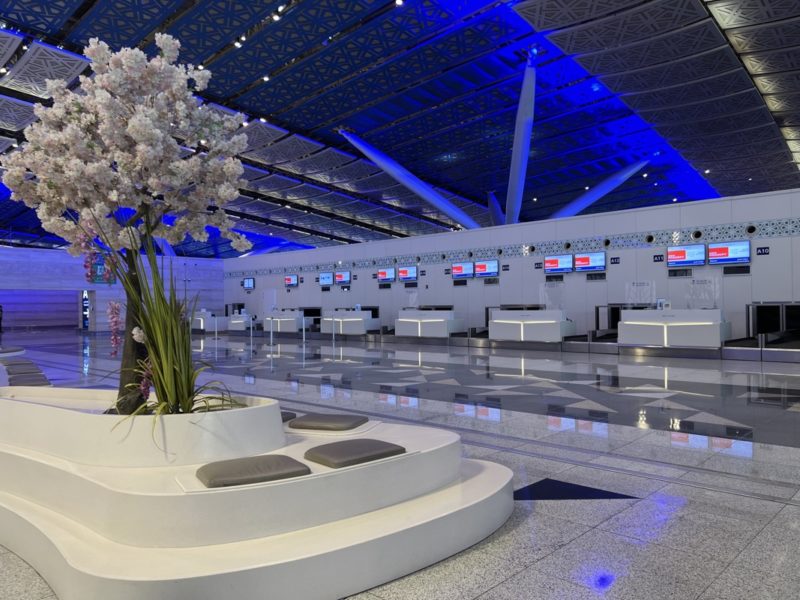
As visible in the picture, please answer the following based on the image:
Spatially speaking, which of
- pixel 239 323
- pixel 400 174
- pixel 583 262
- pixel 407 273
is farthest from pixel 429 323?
pixel 239 323

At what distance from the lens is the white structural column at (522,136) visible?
656 inches

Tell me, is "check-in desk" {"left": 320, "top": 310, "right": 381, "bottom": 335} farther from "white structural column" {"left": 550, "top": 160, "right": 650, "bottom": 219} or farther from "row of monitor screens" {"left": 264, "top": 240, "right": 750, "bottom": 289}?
"white structural column" {"left": 550, "top": 160, "right": 650, "bottom": 219}

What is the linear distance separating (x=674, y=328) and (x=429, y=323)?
7240 millimetres

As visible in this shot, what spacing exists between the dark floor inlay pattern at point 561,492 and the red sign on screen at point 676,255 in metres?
12.5

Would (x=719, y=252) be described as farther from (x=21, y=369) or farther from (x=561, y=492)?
(x=21, y=369)

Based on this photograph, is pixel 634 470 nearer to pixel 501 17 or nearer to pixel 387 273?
pixel 501 17

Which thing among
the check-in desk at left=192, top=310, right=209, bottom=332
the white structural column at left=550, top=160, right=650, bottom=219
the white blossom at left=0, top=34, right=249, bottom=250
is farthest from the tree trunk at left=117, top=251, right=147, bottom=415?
the white structural column at left=550, top=160, right=650, bottom=219

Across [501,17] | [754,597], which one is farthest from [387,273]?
[754,597]

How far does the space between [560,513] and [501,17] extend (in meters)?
14.2

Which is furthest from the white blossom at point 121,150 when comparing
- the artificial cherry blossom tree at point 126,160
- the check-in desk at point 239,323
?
the check-in desk at point 239,323

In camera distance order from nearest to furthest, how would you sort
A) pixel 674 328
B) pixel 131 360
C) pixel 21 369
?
1. pixel 131 360
2. pixel 21 369
3. pixel 674 328

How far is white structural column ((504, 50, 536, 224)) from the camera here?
54.7ft

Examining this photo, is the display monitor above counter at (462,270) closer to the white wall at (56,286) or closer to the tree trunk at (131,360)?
the white wall at (56,286)

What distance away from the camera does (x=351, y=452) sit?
2639 mm
